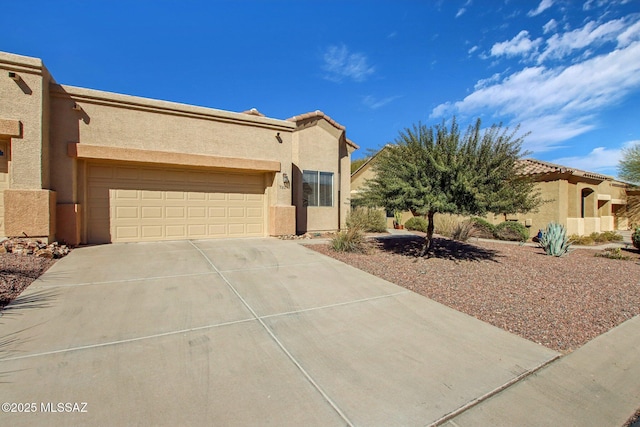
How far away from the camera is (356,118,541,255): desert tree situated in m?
8.49

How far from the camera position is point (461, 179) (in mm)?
8359

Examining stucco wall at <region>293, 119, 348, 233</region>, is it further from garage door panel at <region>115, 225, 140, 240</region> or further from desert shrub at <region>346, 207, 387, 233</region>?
garage door panel at <region>115, 225, 140, 240</region>

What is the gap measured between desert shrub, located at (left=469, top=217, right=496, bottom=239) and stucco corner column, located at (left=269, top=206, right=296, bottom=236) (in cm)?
1060

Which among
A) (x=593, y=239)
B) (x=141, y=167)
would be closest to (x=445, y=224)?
(x=593, y=239)

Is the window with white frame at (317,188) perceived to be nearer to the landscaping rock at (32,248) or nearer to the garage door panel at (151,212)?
the garage door panel at (151,212)

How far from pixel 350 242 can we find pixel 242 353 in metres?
6.64

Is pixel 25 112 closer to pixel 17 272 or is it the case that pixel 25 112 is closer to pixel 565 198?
pixel 17 272

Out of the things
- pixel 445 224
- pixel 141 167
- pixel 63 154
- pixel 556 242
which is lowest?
pixel 556 242

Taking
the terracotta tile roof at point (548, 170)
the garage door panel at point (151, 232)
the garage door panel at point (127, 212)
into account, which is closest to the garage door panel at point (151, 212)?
the garage door panel at point (127, 212)

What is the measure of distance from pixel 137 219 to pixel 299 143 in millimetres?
6849

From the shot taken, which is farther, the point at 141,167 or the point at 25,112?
the point at 141,167

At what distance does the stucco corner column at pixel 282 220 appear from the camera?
12328 millimetres

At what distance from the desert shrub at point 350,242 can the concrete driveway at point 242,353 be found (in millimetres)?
3410

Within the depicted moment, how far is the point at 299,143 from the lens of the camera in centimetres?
1379
